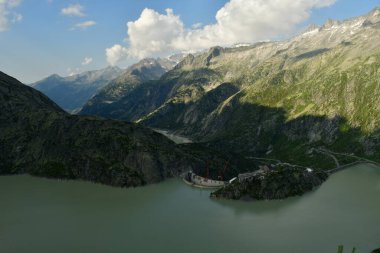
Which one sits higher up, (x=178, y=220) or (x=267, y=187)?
(x=267, y=187)

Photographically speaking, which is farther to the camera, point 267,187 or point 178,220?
point 267,187

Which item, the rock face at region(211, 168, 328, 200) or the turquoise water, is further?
the rock face at region(211, 168, 328, 200)

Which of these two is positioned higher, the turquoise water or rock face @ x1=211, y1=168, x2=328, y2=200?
rock face @ x1=211, y1=168, x2=328, y2=200

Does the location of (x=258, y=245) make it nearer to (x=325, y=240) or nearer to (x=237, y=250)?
(x=237, y=250)
